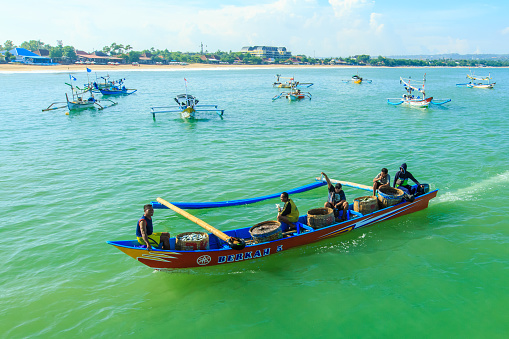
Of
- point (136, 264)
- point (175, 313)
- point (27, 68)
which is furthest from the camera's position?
point (27, 68)

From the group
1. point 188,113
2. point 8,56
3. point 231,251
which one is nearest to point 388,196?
point 231,251

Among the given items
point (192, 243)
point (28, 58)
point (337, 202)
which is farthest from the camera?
point (28, 58)

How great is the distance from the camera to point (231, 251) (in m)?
10.5

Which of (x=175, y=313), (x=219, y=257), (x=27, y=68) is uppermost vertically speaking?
(x=27, y=68)

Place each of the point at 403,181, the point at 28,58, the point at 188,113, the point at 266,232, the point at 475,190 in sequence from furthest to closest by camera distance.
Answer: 1. the point at 28,58
2. the point at 188,113
3. the point at 475,190
4. the point at 403,181
5. the point at 266,232

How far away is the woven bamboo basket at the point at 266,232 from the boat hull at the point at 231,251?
174mm

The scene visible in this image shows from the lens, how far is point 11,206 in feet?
51.6

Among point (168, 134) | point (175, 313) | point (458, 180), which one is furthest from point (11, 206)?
point (458, 180)

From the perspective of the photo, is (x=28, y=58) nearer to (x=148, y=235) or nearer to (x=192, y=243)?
(x=148, y=235)

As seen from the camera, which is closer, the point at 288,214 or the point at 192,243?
the point at 192,243

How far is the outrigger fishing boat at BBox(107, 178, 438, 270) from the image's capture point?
33.1 ft

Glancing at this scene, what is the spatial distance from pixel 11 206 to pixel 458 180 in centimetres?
2216

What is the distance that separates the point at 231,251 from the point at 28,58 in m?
173

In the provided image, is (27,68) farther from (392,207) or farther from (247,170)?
(392,207)
